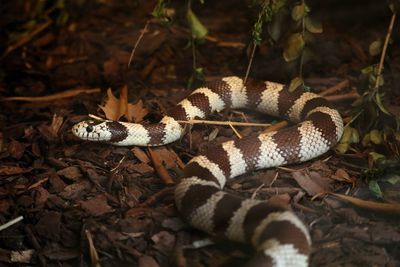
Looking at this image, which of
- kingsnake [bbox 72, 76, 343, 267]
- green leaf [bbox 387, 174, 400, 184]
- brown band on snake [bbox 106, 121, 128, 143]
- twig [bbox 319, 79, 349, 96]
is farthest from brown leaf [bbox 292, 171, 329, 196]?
brown band on snake [bbox 106, 121, 128, 143]

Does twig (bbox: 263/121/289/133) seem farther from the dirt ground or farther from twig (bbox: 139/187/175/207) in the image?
twig (bbox: 139/187/175/207)

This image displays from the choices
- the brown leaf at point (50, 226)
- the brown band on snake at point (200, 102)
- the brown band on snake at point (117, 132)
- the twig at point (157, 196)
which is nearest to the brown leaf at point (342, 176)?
the twig at point (157, 196)

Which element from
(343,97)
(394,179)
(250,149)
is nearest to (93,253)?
(250,149)

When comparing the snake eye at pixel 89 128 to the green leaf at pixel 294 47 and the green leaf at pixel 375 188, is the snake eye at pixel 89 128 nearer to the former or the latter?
the green leaf at pixel 294 47

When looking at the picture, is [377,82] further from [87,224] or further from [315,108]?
[87,224]

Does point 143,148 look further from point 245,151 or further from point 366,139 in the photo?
point 366,139

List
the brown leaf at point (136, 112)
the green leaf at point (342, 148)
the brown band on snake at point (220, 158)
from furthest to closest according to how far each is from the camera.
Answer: the brown leaf at point (136, 112), the green leaf at point (342, 148), the brown band on snake at point (220, 158)
